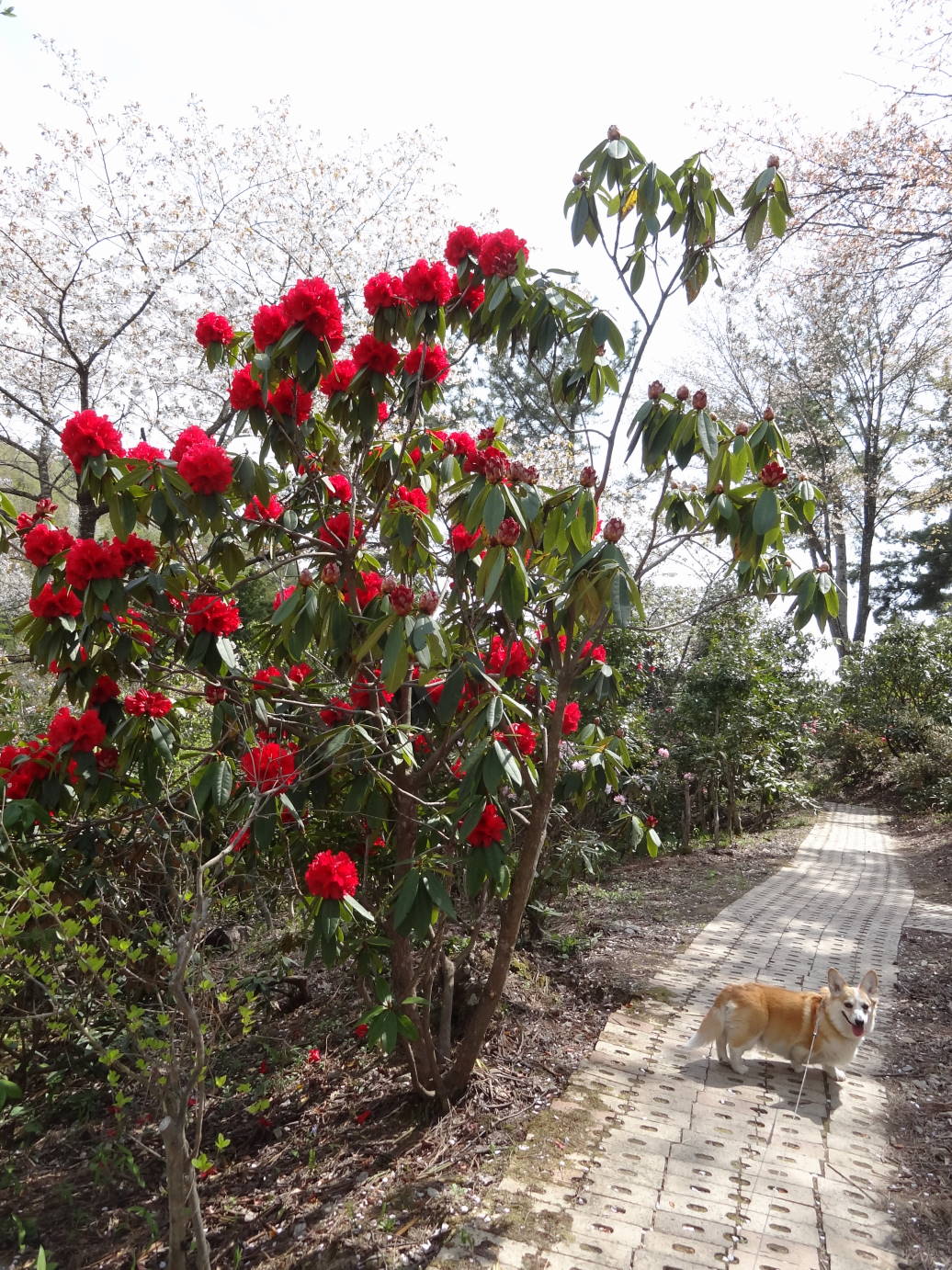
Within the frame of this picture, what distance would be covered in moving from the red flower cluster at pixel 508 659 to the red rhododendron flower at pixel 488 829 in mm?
442

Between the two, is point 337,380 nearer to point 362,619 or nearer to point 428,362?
point 428,362

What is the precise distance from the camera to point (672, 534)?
299cm

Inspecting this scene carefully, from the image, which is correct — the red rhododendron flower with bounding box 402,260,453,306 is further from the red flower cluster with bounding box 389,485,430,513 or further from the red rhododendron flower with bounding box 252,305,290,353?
the red flower cluster with bounding box 389,485,430,513

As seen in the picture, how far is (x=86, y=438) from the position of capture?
2438mm

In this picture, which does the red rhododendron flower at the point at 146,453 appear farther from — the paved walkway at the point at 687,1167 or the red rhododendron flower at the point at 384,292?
the paved walkway at the point at 687,1167

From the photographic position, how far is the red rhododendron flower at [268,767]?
238 centimetres

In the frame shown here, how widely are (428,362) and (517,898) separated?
183 cm

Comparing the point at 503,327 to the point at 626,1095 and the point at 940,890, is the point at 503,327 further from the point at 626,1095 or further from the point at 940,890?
the point at 940,890

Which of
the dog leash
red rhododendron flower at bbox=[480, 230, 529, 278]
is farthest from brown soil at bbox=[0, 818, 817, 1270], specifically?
red rhododendron flower at bbox=[480, 230, 529, 278]

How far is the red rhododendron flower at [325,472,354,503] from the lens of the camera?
2967mm

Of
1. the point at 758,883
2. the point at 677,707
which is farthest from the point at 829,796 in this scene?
the point at 758,883

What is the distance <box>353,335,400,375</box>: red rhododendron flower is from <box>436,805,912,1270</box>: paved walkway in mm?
2556

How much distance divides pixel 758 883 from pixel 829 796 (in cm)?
885

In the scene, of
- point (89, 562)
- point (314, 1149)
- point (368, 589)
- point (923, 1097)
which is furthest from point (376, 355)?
point (923, 1097)
